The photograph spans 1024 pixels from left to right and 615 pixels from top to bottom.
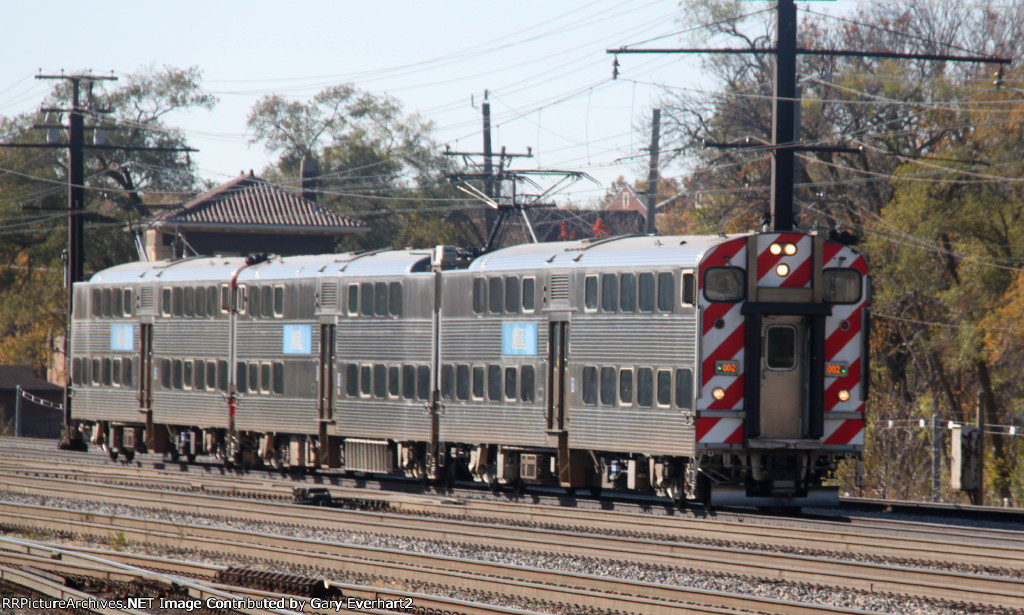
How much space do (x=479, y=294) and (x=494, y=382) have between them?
53.8 inches

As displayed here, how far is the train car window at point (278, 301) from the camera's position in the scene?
26906mm

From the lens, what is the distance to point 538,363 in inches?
831

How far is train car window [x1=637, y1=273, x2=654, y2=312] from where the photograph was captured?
19156 millimetres

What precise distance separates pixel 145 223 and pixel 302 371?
112 ft

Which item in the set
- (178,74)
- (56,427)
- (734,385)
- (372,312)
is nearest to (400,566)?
(734,385)

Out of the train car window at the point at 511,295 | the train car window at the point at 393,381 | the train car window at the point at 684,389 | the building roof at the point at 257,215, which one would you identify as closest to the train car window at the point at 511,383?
the train car window at the point at 511,295

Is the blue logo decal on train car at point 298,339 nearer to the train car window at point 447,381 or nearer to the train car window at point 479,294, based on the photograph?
the train car window at point 447,381

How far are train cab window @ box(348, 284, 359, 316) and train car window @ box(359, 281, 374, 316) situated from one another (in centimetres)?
11

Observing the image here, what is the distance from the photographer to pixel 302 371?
86.3ft

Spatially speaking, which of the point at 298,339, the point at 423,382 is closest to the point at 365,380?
the point at 423,382

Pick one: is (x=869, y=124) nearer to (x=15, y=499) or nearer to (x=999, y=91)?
(x=999, y=91)

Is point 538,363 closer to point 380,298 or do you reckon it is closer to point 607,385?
point 607,385

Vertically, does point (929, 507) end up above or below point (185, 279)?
below

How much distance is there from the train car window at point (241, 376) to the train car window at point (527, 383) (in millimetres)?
8026
